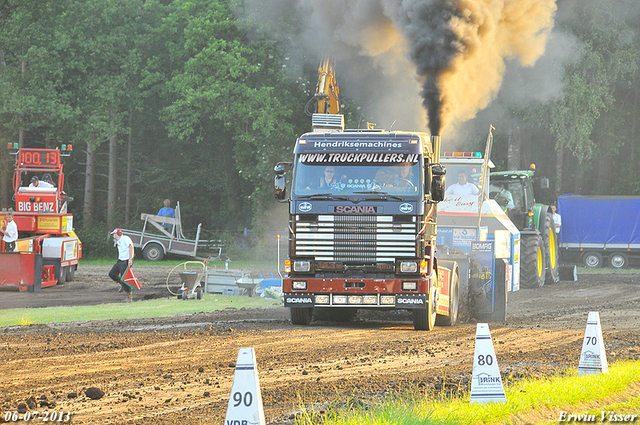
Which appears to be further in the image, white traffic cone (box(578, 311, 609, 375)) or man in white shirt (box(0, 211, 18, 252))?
man in white shirt (box(0, 211, 18, 252))

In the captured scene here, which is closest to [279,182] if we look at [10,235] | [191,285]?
[191,285]

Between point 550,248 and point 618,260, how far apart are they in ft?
31.1

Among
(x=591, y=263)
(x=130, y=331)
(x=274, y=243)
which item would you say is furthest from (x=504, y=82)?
(x=130, y=331)

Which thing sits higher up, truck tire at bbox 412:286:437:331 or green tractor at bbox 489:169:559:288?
green tractor at bbox 489:169:559:288

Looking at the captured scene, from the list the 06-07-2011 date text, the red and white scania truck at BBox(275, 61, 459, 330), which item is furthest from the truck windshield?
the 06-07-2011 date text

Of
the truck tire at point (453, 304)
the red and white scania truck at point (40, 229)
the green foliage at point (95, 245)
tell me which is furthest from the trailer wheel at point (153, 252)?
the truck tire at point (453, 304)

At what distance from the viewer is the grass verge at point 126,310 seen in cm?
1506

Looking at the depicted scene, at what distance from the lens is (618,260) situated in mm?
Answer: 33156

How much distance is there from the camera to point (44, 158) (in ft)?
80.6

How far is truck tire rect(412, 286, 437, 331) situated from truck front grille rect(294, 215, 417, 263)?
977 mm

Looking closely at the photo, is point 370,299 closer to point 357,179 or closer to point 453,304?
point 357,179

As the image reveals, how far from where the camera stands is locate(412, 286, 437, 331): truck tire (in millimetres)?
13203

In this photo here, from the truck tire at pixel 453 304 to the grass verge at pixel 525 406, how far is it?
5443 mm

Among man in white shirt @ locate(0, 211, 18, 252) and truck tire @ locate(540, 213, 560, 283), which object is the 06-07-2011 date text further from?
truck tire @ locate(540, 213, 560, 283)
